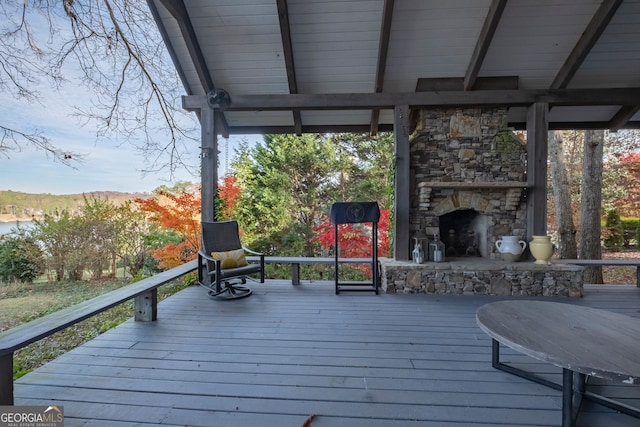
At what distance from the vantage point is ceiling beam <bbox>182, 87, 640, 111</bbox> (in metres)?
3.96

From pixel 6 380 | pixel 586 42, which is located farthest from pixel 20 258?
Result: pixel 586 42

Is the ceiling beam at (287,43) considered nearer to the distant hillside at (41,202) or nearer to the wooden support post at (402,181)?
the wooden support post at (402,181)

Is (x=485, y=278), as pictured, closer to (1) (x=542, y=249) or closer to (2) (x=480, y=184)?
(1) (x=542, y=249)

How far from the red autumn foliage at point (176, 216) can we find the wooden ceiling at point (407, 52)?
6.64 feet

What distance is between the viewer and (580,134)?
7.84m

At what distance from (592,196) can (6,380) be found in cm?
836

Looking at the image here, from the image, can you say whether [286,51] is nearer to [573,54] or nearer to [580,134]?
[573,54]

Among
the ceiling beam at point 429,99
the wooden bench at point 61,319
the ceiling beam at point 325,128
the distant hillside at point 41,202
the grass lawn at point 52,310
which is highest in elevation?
the ceiling beam at point 429,99

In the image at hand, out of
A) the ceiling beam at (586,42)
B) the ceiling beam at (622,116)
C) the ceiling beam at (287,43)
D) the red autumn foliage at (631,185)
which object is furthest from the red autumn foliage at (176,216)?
the red autumn foliage at (631,185)

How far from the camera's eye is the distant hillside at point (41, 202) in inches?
161

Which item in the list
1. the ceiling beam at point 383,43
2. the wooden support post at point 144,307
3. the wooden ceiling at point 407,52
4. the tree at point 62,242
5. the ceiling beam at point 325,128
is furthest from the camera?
the tree at point 62,242

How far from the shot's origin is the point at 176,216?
5.40 metres

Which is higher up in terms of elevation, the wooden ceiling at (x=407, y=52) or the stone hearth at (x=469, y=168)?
the wooden ceiling at (x=407, y=52)

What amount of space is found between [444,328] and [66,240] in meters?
6.54
